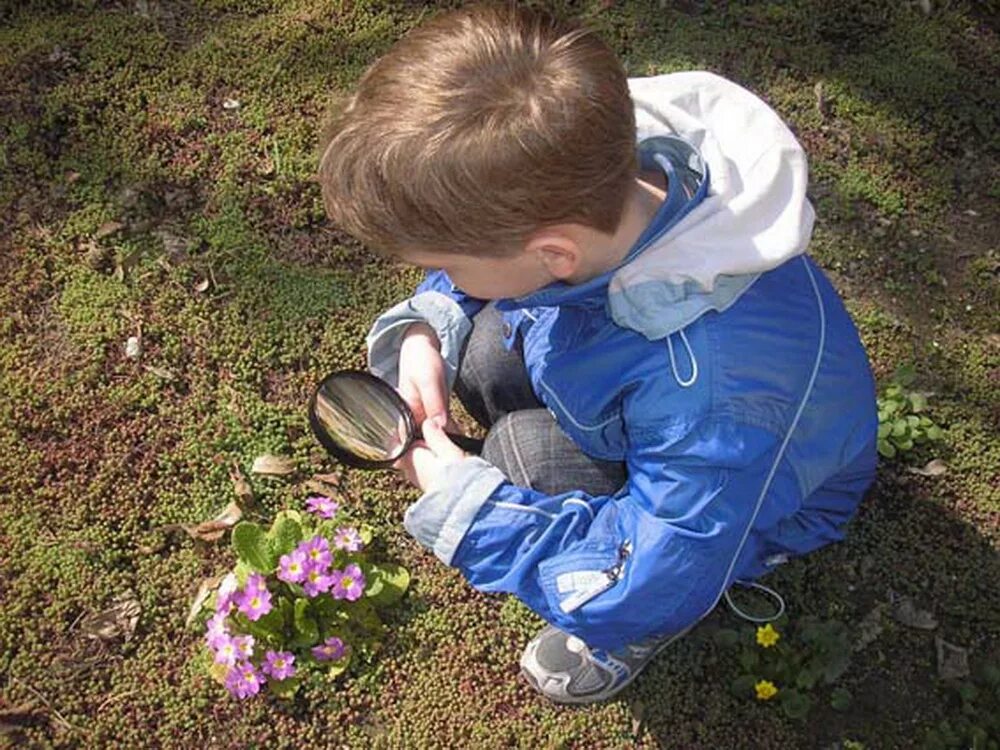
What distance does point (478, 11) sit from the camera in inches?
77.3

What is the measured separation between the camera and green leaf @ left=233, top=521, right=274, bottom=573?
2.86m

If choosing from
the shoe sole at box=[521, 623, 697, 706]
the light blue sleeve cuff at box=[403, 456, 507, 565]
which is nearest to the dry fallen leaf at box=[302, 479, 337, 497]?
the shoe sole at box=[521, 623, 697, 706]

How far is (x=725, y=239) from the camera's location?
2.03 meters

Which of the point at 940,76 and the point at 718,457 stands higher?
the point at 718,457

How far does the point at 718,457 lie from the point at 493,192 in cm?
68

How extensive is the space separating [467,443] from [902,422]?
1.44m

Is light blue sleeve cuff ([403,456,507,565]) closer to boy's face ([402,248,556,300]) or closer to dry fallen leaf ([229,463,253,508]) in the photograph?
boy's face ([402,248,556,300])

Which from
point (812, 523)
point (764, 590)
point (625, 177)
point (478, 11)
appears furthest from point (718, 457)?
point (764, 590)

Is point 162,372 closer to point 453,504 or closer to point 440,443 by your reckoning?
point 440,443

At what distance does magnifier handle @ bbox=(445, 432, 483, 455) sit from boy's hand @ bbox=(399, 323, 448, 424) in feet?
0.20

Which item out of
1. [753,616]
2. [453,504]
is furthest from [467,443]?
[753,616]

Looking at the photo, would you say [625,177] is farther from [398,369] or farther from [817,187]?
[817,187]

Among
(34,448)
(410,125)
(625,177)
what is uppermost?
(410,125)

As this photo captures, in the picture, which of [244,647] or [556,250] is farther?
[244,647]
